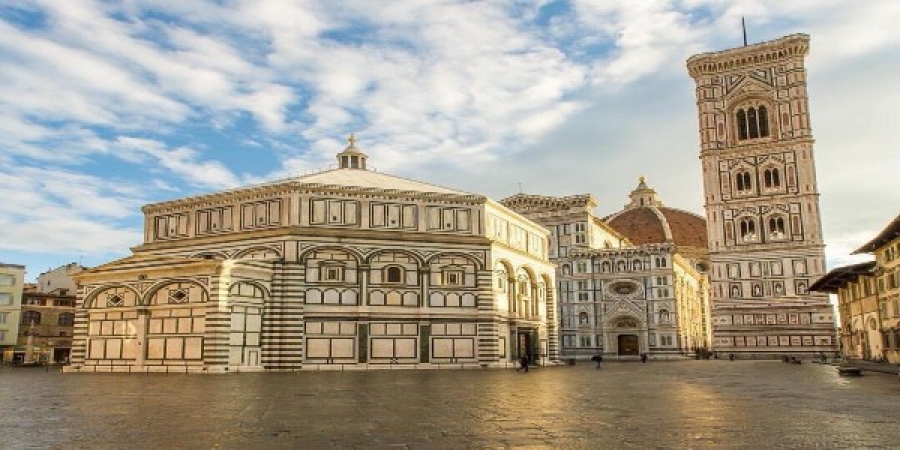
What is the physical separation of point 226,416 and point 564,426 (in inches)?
263

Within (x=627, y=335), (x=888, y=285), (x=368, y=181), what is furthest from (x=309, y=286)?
(x=627, y=335)

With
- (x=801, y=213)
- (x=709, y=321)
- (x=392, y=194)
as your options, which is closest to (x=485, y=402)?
(x=392, y=194)

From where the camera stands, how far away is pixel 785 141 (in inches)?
2940

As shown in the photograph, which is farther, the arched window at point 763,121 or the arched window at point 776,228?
the arched window at point 763,121

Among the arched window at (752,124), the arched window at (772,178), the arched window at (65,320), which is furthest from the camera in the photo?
the arched window at (752,124)

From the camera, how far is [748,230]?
7525 cm

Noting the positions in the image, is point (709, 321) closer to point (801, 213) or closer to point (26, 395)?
point (801, 213)

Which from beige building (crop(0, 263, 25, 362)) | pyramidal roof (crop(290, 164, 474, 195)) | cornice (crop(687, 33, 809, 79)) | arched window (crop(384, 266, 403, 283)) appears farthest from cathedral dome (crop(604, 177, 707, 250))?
beige building (crop(0, 263, 25, 362))

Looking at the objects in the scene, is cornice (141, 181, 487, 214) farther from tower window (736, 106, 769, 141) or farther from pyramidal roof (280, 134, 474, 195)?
tower window (736, 106, 769, 141)

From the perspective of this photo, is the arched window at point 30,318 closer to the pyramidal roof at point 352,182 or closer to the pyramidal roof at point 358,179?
the pyramidal roof at point 352,182

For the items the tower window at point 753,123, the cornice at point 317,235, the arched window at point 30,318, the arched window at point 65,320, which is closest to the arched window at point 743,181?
the tower window at point 753,123

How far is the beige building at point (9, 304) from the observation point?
230ft

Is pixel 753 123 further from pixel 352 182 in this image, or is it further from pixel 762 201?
pixel 352 182

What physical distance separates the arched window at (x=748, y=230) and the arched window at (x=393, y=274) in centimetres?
4678
